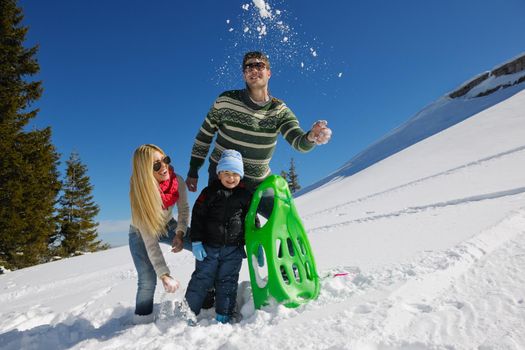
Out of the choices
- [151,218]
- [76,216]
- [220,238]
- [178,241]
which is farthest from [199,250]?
[76,216]

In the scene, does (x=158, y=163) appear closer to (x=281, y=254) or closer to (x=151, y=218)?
(x=151, y=218)

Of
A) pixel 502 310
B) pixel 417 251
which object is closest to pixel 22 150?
pixel 417 251

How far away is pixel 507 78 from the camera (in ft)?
103

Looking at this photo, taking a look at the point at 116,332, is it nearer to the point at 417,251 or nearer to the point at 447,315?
the point at 447,315

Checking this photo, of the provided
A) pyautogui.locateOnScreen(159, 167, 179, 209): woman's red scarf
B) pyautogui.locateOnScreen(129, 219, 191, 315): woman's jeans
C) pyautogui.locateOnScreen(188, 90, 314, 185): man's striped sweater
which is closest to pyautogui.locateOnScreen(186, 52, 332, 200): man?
pyautogui.locateOnScreen(188, 90, 314, 185): man's striped sweater

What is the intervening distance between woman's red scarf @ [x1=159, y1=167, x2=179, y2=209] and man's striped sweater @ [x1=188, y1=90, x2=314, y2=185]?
0.41 metres

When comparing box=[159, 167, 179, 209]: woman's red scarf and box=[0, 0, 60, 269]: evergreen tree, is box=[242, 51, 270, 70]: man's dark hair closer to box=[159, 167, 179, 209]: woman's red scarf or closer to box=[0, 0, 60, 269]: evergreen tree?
box=[159, 167, 179, 209]: woman's red scarf

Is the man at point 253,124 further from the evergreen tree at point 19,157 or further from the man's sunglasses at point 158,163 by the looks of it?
the evergreen tree at point 19,157

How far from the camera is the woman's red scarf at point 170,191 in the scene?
9.07 ft

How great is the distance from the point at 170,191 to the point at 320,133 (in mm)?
1391

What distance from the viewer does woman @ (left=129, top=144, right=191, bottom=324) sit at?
2.60 metres

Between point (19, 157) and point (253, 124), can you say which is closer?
point (253, 124)

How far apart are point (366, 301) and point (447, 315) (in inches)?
17.5

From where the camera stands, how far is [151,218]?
103 inches
